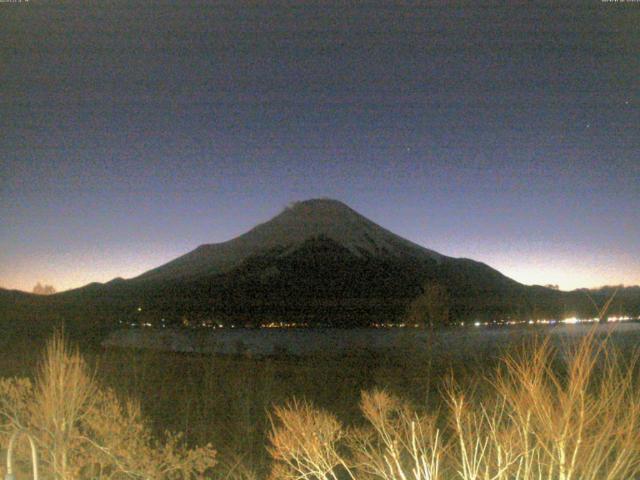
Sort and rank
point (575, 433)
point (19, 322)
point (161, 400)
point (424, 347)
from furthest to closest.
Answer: point (19, 322), point (424, 347), point (161, 400), point (575, 433)

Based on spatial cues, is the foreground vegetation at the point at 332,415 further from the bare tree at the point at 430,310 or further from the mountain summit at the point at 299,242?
the mountain summit at the point at 299,242

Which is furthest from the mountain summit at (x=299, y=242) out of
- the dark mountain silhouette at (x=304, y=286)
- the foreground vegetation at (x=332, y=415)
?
the foreground vegetation at (x=332, y=415)

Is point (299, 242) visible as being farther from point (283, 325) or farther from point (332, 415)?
point (332, 415)

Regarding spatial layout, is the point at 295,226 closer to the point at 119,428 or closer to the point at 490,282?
the point at 490,282

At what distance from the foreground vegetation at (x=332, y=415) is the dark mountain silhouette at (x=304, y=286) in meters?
34.4

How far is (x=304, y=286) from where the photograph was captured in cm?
14312

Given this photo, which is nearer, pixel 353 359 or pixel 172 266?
pixel 353 359

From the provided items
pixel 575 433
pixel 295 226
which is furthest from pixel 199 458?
pixel 295 226

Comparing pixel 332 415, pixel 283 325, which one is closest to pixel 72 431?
pixel 332 415

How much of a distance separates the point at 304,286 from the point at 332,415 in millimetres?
116426

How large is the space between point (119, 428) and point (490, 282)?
116 meters

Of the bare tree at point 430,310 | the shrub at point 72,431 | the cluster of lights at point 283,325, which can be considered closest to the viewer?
the shrub at point 72,431

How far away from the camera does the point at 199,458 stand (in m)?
13.1

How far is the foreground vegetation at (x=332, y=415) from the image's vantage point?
647 centimetres
